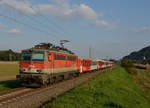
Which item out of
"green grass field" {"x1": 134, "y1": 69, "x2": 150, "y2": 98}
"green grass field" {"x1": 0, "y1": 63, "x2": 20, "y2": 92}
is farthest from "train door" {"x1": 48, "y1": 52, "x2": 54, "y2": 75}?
"green grass field" {"x1": 134, "y1": 69, "x2": 150, "y2": 98}

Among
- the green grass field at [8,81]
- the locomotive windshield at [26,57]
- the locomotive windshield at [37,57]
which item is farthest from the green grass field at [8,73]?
the locomotive windshield at [37,57]

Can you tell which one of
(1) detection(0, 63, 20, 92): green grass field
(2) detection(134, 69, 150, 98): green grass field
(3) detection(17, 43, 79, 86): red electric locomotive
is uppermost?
(3) detection(17, 43, 79, 86): red electric locomotive

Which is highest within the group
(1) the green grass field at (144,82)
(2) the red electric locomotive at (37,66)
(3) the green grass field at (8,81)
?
(2) the red electric locomotive at (37,66)

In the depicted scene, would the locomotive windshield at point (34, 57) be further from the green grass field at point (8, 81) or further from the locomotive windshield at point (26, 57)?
the green grass field at point (8, 81)

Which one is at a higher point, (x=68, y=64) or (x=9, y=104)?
(x=68, y=64)

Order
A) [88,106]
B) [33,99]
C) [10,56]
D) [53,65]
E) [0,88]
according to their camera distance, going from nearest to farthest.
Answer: [88,106] → [33,99] → [0,88] → [53,65] → [10,56]

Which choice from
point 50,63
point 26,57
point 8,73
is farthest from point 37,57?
point 8,73

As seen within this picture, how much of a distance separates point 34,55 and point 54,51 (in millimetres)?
2253

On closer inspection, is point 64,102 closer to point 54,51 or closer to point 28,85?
point 28,85

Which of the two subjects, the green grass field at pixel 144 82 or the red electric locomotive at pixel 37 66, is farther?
the green grass field at pixel 144 82

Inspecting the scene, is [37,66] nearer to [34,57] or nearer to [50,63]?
[34,57]

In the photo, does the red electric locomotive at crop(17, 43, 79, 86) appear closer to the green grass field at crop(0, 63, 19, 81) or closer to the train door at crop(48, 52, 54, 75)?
the train door at crop(48, 52, 54, 75)

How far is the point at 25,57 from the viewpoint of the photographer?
17.0 metres

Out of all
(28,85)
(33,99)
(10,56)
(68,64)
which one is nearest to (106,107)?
(33,99)
